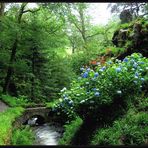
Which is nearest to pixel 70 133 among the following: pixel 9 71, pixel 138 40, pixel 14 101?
pixel 138 40

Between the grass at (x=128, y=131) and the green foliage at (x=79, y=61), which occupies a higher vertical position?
the green foliage at (x=79, y=61)

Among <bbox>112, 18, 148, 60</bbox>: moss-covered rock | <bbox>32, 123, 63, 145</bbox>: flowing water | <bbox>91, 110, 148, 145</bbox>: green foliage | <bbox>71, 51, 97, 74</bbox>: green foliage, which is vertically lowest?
<bbox>32, 123, 63, 145</bbox>: flowing water

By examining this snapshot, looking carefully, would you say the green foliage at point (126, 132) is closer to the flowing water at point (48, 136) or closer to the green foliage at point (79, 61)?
the flowing water at point (48, 136)

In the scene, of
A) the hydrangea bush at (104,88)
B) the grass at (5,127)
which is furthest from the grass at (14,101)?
the hydrangea bush at (104,88)

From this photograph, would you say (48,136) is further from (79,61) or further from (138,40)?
(79,61)

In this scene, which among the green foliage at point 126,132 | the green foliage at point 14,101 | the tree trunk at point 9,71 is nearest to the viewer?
the green foliage at point 126,132

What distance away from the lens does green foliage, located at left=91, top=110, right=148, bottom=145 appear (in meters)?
7.09

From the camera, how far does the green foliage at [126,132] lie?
709 cm

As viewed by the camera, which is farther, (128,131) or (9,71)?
(9,71)

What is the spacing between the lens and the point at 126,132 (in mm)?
7348

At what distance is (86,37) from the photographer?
28547 mm

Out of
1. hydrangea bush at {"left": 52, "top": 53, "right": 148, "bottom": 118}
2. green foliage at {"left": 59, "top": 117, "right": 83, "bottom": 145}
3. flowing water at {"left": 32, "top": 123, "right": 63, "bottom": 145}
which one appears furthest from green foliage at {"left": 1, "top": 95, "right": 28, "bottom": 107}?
hydrangea bush at {"left": 52, "top": 53, "right": 148, "bottom": 118}

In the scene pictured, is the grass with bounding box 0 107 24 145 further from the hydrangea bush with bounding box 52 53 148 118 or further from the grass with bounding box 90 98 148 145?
the grass with bounding box 90 98 148 145

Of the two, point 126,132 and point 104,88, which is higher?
point 104,88
